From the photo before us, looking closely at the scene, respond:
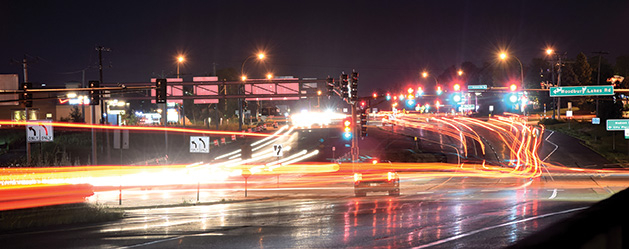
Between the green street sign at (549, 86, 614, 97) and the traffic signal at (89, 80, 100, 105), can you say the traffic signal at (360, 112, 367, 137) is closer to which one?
the green street sign at (549, 86, 614, 97)

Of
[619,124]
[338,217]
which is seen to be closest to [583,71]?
[619,124]

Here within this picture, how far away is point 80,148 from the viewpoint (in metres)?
56.1

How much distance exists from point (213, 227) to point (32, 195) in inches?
491

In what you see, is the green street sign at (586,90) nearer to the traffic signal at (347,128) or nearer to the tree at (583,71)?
the traffic signal at (347,128)

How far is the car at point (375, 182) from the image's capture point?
28016 millimetres

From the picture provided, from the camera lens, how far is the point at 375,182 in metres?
28.3

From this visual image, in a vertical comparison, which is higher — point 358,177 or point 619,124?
point 619,124

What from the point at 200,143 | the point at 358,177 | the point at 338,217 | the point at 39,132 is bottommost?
the point at 338,217

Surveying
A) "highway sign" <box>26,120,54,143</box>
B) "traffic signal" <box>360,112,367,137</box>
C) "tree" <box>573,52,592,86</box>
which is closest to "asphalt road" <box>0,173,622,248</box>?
"traffic signal" <box>360,112,367,137</box>

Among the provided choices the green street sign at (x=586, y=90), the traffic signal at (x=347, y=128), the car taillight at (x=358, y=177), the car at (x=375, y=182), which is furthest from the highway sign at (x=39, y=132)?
the green street sign at (x=586, y=90)

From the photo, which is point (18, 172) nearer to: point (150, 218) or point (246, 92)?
point (150, 218)

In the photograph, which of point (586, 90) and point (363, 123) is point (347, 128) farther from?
point (586, 90)

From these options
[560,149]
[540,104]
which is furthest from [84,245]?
[540,104]

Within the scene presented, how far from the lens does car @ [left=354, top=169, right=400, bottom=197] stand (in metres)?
28.0
